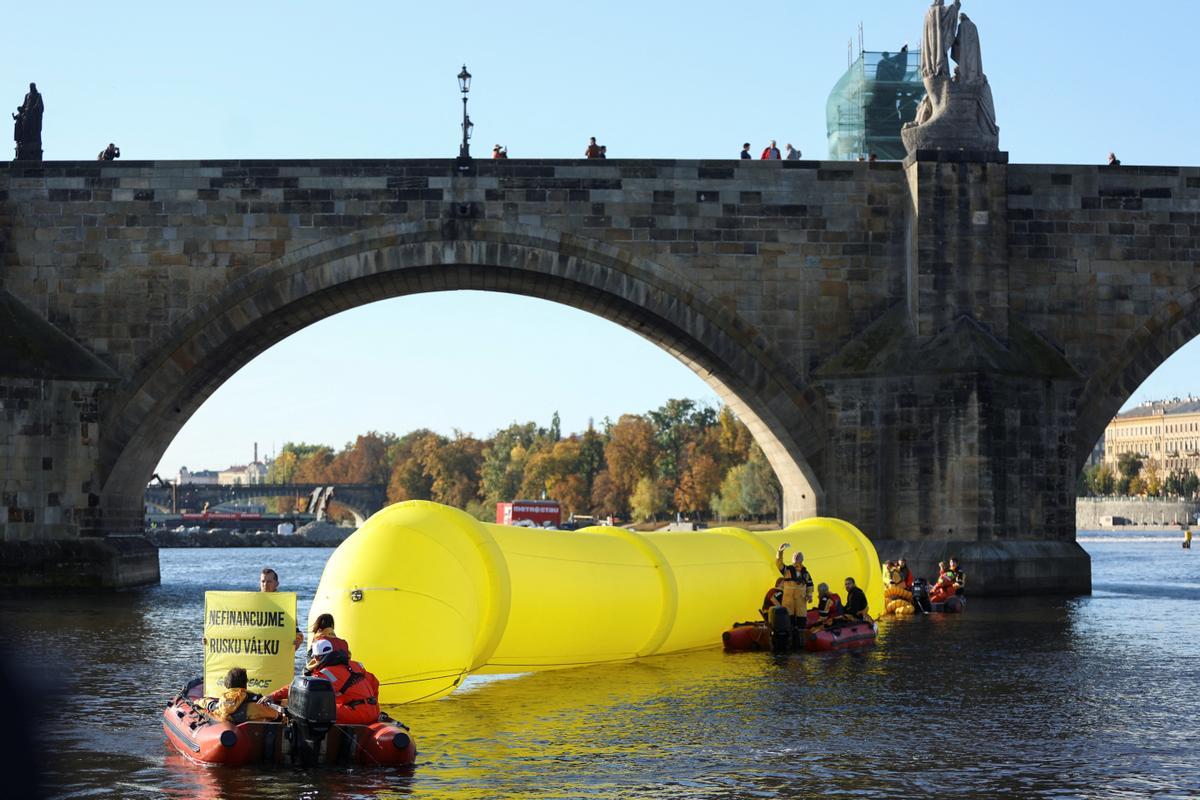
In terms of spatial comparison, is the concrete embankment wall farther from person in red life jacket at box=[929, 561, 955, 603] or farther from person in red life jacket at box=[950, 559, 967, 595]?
person in red life jacket at box=[929, 561, 955, 603]

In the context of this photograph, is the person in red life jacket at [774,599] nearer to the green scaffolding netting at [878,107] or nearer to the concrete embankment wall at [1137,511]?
the green scaffolding netting at [878,107]

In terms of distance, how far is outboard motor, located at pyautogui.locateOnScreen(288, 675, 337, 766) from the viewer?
13109 mm

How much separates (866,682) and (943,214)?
649 inches

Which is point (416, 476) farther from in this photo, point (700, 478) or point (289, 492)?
point (700, 478)

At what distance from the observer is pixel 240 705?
44.6 ft

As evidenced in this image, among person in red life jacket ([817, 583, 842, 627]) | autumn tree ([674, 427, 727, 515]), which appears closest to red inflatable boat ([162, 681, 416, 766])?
person in red life jacket ([817, 583, 842, 627])

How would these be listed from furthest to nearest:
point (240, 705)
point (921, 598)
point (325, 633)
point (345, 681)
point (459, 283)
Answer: point (459, 283) < point (921, 598) < point (325, 633) < point (240, 705) < point (345, 681)

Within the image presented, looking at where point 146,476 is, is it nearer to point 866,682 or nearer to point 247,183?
point 247,183

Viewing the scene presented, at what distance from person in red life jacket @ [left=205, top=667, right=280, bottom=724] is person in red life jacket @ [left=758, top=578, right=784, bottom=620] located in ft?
33.8

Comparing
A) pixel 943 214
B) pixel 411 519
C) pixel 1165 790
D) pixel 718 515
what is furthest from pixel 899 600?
pixel 718 515

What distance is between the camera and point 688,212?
112 ft

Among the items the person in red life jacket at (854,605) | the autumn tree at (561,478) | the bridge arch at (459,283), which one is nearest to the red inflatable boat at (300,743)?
the person in red life jacket at (854,605)

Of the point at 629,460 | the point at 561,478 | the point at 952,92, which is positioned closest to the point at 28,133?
the point at 952,92

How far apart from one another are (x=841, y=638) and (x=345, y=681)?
11.1 metres
